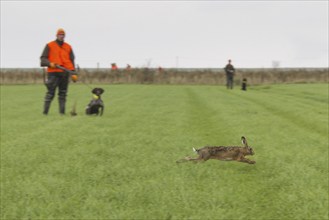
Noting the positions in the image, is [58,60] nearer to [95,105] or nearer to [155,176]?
[95,105]

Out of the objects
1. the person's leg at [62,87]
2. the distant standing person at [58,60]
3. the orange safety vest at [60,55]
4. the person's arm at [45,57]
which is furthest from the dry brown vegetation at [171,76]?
the person's arm at [45,57]

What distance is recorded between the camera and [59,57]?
400 inches

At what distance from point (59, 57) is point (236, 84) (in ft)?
94.8

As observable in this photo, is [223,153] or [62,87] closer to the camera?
[223,153]

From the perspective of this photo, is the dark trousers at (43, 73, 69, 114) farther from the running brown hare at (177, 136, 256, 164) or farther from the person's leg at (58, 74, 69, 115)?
the running brown hare at (177, 136, 256, 164)

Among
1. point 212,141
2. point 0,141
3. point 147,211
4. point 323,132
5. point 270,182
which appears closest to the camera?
point 147,211

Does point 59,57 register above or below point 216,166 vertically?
above

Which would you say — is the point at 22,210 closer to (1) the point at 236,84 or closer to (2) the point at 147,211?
(2) the point at 147,211

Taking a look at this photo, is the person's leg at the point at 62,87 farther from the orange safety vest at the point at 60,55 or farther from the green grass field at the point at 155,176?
the green grass field at the point at 155,176

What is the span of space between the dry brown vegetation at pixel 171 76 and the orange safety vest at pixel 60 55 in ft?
94.2

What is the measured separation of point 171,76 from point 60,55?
30764 millimetres

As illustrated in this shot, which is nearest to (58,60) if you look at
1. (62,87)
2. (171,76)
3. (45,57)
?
(45,57)

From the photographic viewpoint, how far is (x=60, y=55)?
1018 centimetres

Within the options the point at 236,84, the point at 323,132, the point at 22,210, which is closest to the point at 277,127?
the point at 323,132
